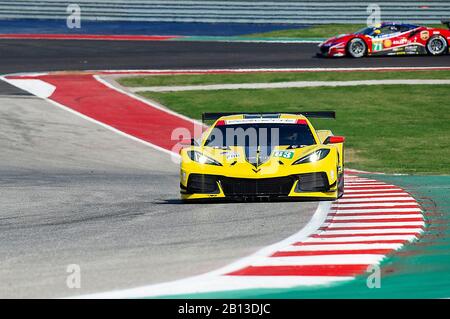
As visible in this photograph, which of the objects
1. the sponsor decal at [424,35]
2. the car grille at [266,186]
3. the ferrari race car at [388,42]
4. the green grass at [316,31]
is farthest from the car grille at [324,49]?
the car grille at [266,186]

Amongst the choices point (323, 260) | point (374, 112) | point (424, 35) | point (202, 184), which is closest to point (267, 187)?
point (202, 184)

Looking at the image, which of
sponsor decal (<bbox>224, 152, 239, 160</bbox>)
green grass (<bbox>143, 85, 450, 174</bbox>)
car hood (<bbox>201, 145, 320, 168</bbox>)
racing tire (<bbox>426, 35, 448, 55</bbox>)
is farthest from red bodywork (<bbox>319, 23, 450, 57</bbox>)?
sponsor decal (<bbox>224, 152, 239, 160</bbox>)

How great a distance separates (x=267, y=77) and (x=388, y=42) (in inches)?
230

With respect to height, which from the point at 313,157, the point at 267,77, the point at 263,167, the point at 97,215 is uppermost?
the point at 267,77

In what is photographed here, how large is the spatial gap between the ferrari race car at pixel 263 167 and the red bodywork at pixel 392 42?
21750 millimetres

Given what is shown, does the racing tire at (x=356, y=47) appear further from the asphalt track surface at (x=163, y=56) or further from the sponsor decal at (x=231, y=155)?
the sponsor decal at (x=231, y=155)

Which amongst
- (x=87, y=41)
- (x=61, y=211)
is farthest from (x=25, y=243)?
(x=87, y=41)

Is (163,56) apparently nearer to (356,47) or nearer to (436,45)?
(356,47)

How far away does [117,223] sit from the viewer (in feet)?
36.1

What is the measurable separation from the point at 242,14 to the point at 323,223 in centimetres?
3256

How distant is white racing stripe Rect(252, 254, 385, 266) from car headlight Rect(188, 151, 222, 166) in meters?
4.49

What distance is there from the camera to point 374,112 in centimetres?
2680

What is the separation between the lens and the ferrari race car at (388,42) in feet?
115
